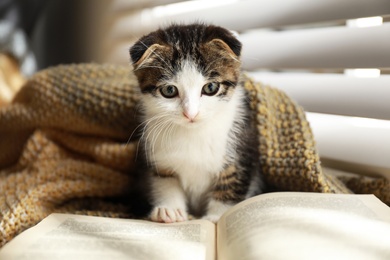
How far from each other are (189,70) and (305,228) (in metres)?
0.42

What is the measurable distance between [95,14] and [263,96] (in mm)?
1218

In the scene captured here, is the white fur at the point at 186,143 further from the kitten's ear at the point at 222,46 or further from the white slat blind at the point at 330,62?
the white slat blind at the point at 330,62

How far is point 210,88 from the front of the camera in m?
0.91

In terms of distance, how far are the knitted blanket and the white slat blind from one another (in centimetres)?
14

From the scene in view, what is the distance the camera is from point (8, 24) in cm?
198

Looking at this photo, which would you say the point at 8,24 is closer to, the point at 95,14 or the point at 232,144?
the point at 95,14

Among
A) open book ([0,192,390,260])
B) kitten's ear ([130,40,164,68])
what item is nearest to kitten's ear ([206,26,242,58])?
kitten's ear ([130,40,164,68])

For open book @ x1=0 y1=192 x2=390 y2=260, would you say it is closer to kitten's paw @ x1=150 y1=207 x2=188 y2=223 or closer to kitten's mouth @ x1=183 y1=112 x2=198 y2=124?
kitten's paw @ x1=150 y1=207 x2=188 y2=223

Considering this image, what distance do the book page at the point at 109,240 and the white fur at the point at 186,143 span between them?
16 centimetres

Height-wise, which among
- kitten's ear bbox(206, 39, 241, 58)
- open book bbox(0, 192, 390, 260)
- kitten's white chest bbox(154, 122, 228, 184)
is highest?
kitten's ear bbox(206, 39, 241, 58)

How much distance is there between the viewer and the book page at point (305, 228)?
63cm

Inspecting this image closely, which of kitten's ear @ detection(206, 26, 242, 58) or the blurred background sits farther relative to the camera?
the blurred background

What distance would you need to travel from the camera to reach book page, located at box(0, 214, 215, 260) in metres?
0.67

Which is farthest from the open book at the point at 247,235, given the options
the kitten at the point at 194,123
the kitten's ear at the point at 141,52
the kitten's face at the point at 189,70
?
the kitten's ear at the point at 141,52
